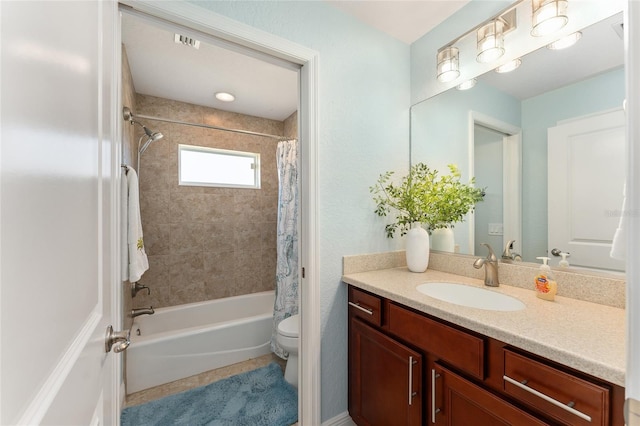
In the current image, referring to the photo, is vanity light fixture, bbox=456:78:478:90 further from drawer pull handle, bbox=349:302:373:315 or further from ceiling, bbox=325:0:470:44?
drawer pull handle, bbox=349:302:373:315

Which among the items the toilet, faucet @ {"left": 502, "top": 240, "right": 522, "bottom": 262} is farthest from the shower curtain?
faucet @ {"left": 502, "top": 240, "right": 522, "bottom": 262}

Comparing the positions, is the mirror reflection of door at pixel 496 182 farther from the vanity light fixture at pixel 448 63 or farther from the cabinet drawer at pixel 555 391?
the cabinet drawer at pixel 555 391

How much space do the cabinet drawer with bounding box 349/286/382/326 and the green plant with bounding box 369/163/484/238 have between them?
0.47 m

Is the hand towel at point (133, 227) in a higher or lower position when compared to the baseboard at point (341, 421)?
higher

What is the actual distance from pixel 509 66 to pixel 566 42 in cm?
22

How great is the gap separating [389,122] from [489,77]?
575 millimetres

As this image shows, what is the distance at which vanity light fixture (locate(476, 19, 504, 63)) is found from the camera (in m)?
1.33

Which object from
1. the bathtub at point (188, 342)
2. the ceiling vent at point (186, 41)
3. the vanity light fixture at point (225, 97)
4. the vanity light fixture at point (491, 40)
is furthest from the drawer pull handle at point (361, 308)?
the vanity light fixture at point (225, 97)

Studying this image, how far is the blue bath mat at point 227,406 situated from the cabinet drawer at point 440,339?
40.2 inches

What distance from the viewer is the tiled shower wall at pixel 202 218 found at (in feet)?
8.20

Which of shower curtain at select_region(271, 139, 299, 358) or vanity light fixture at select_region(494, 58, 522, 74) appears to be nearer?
vanity light fixture at select_region(494, 58, 522, 74)

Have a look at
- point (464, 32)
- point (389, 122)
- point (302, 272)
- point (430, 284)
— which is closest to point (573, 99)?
point (464, 32)

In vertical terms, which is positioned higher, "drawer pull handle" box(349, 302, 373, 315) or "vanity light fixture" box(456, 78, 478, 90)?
"vanity light fixture" box(456, 78, 478, 90)

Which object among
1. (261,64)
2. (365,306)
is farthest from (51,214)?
(261,64)
